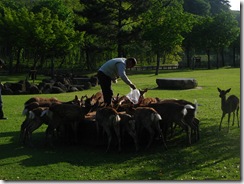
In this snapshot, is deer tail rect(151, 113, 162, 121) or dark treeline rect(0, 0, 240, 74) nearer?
deer tail rect(151, 113, 162, 121)

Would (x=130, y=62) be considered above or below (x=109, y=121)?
above

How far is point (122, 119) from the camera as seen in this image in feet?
26.4

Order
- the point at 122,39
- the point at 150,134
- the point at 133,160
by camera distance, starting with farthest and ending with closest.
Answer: the point at 122,39 < the point at 150,134 < the point at 133,160

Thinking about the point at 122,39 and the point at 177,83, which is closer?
the point at 122,39

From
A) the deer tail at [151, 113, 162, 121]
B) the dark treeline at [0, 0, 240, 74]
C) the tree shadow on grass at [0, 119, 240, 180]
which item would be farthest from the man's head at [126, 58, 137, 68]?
the tree shadow on grass at [0, 119, 240, 180]

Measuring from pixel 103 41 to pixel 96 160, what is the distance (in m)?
3.77

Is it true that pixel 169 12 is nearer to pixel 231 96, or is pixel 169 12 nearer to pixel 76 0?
pixel 76 0

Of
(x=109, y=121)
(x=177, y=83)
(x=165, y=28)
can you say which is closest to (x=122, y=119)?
(x=109, y=121)

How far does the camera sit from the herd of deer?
315 inches

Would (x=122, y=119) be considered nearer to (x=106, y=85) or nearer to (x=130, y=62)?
(x=130, y=62)

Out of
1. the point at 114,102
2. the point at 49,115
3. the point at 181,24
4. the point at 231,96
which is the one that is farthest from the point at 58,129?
the point at 181,24

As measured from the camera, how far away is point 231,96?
8.28 metres

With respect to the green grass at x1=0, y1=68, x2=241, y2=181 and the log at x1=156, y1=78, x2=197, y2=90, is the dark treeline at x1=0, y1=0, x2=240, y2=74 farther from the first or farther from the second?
the log at x1=156, y1=78, x2=197, y2=90

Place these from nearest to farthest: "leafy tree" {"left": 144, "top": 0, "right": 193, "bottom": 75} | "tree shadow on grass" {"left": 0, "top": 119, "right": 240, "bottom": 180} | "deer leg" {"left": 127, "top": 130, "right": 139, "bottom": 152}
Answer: "tree shadow on grass" {"left": 0, "top": 119, "right": 240, "bottom": 180} < "deer leg" {"left": 127, "top": 130, "right": 139, "bottom": 152} < "leafy tree" {"left": 144, "top": 0, "right": 193, "bottom": 75}
